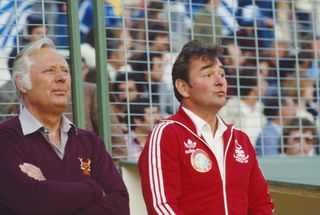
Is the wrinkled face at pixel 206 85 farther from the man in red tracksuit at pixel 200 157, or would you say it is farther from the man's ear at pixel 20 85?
the man's ear at pixel 20 85

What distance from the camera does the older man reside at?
8.52ft

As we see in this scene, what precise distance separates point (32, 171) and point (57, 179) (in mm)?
100

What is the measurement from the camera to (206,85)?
304cm

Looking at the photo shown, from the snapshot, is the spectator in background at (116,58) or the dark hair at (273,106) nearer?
the spectator in background at (116,58)

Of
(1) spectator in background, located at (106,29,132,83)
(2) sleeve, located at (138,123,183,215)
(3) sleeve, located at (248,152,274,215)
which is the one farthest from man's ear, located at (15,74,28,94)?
(1) spectator in background, located at (106,29,132,83)

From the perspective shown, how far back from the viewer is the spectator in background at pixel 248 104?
16.1 feet

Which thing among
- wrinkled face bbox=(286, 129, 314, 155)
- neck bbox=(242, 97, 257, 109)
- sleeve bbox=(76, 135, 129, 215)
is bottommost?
wrinkled face bbox=(286, 129, 314, 155)

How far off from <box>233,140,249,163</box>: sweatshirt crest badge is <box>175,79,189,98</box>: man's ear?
28 centimetres

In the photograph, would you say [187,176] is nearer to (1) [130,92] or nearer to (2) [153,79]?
(1) [130,92]

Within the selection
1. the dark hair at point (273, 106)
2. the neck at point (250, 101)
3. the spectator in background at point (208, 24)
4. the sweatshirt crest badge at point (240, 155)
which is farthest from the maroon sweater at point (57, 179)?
the dark hair at point (273, 106)

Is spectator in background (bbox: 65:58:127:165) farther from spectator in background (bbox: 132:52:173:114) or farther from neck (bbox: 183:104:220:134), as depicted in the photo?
neck (bbox: 183:104:220:134)

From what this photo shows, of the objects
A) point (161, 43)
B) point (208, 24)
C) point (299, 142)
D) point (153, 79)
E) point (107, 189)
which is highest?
point (208, 24)

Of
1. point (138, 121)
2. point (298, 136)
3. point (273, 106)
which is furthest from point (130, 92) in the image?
point (298, 136)

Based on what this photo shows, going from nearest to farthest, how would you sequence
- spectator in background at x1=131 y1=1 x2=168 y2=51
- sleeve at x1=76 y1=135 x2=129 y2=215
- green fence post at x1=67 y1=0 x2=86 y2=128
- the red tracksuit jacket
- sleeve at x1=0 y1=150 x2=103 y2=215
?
sleeve at x1=0 y1=150 x2=103 y2=215 → sleeve at x1=76 y1=135 x2=129 y2=215 → the red tracksuit jacket → green fence post at x1=67 y1=0 x2=86 y2=128 → spectator in background at x1=131 y1=1 x2=168 y2=51
